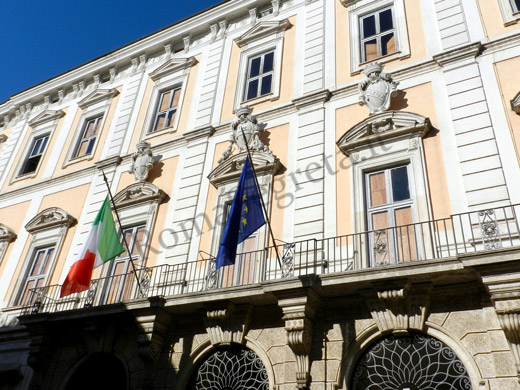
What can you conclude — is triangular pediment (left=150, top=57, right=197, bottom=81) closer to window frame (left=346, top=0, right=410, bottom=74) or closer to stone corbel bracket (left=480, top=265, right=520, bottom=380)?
window frame (left=346, top=0, right=410, bottom=74)

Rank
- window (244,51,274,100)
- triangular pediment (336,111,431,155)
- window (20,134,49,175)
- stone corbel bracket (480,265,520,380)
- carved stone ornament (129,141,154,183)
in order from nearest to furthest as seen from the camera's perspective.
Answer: stone corbel bracket (480,265,520,380), triangular pediment (336,111,431,155), carved stone ornament (129,141,154,183), window (244,51,274,100), window (20,134,49,175)

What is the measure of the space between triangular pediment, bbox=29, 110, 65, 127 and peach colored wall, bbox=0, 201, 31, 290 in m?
3.49

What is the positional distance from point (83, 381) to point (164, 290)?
2.58 meters

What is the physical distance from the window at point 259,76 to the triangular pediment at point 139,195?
3296 millimetres

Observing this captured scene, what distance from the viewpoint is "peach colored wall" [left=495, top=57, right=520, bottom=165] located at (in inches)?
311

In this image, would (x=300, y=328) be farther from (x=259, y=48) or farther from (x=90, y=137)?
(x=90, y=137)

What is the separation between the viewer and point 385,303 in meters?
6.86

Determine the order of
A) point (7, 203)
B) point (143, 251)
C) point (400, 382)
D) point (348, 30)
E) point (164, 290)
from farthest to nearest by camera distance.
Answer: point (7, 203) < point (348, 30) < point (143, 251) < point (164, 290) < point (400, 382)

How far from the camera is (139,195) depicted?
11312 millimetres

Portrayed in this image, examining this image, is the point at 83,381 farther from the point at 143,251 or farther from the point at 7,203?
the point at 7,203

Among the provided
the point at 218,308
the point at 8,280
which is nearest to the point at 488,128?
the point at 218,308

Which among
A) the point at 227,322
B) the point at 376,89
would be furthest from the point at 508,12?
the point at 227,322

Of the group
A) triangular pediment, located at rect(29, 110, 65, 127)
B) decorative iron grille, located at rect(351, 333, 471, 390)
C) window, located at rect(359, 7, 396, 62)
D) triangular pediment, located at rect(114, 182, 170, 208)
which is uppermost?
triangular pediment, located at rect(29, 110, 65, 127)

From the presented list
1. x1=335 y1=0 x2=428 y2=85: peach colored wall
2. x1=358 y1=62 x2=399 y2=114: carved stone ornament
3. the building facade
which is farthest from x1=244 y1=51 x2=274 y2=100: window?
x1=358 y1=62 x2=399 y2=114: carved stone ornament
